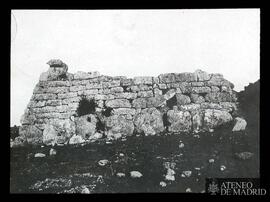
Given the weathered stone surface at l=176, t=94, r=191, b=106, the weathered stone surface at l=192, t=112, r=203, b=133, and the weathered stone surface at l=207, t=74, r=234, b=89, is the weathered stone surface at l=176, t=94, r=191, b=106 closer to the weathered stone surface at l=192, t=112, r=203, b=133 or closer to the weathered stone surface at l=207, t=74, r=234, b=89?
the weathered stone surface at l=192, t=112, r=203, b=133

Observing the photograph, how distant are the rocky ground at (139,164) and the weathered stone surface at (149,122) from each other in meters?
0.32

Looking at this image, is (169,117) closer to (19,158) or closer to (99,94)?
(99,94)

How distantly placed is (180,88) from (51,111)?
2.93 m

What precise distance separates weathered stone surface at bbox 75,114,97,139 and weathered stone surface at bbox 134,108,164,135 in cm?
94

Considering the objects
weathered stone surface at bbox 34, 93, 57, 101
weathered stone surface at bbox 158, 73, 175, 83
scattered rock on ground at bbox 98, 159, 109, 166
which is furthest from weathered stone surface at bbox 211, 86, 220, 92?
weathered stone surface at bbox 34, 93, 57, 101

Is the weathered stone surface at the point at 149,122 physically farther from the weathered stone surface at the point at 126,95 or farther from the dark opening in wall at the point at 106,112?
the dark opening in wall at the point at 106,112

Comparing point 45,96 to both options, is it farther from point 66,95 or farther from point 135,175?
point 135,175

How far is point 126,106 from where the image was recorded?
761cm

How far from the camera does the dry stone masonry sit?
7.45 meters

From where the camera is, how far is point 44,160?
6.92 meters

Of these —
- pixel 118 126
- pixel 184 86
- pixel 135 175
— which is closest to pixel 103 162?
pixel 135 175

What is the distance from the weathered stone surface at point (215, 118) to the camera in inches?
292

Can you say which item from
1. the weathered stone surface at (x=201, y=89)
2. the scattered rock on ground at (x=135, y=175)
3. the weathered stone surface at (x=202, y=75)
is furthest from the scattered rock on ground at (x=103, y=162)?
the weathered stone surface at (x=202, y=75)

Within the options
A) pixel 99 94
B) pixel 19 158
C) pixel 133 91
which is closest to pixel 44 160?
pixel 19 158
